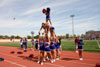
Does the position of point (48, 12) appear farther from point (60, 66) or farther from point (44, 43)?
point (60, 66)

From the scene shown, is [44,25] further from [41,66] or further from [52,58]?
[41,66]

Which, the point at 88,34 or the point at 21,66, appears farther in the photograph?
the point at 88,34

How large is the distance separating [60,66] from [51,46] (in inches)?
76.8

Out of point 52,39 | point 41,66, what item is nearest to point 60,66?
point 41,66

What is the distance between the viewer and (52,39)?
8836mm

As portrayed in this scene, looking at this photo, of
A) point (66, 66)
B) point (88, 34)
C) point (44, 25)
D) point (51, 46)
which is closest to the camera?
point (66, 66)

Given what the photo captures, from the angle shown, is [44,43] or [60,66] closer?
[60,66]

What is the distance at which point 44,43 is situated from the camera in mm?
8047

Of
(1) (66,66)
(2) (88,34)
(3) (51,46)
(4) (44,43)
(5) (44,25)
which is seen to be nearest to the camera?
(1) (66,66)

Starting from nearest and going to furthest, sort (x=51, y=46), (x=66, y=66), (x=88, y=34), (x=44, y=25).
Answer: (x=66, y=66)
(x=51, y=46)
(x=44, y=25)
(x=88, y=34)

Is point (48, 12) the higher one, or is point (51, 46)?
point (48, 12)

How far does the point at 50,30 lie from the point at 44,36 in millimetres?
1005

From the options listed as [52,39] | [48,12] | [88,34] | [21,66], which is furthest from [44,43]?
[88,34]

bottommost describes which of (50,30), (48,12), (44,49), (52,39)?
(44,49)
